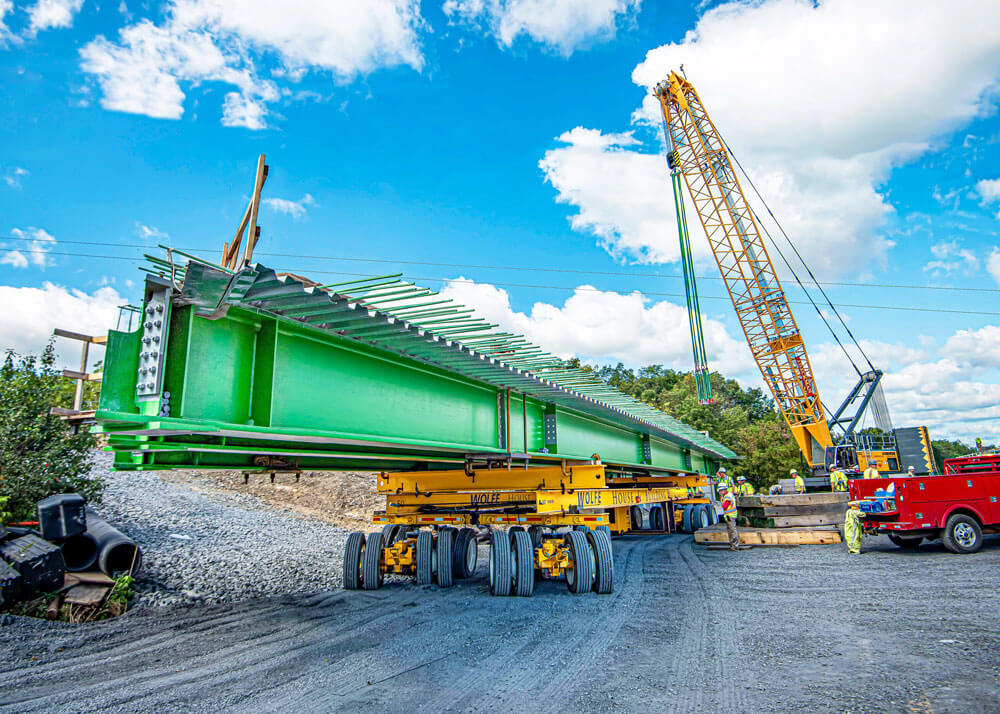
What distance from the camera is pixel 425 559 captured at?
35.4 feet

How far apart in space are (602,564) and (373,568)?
166 inches

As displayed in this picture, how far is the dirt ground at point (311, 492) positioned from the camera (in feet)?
71.9

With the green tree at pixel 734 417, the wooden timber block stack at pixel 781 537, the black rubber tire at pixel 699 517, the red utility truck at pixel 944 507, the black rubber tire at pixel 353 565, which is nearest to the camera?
the black rubber tire at pixel 353 565

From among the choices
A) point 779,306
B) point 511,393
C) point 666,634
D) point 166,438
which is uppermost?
point 779,306

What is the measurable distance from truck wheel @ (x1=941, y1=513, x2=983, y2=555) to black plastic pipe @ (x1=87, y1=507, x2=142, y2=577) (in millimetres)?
16815

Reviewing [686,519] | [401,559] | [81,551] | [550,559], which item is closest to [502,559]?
[550,559]

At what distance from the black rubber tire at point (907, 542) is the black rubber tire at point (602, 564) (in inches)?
347

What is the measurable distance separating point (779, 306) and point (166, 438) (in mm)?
32115

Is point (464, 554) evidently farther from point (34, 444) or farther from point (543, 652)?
point (34, 444)

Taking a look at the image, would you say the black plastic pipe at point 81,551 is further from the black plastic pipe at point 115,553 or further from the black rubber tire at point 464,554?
the black rubber tire at point 464,554

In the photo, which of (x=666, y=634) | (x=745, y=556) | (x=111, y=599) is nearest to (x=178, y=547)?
(x=111, y=599)

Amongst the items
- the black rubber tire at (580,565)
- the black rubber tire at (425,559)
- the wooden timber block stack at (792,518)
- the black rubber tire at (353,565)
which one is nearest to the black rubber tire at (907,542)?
the wooden timber block stack at (792,518)

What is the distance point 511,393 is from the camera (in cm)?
1023

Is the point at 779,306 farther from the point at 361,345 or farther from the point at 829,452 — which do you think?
the point at 361,345
